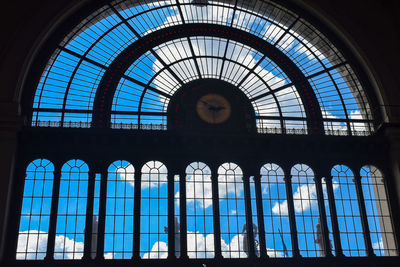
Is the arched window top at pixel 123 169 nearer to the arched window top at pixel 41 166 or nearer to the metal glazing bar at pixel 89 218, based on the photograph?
the metal glazing bar at pixel 89 218

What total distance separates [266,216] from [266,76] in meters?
7.91

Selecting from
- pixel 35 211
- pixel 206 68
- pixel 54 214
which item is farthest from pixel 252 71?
pixel 35 211

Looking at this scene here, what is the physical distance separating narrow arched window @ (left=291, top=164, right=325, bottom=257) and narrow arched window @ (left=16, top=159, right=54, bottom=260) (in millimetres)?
11731

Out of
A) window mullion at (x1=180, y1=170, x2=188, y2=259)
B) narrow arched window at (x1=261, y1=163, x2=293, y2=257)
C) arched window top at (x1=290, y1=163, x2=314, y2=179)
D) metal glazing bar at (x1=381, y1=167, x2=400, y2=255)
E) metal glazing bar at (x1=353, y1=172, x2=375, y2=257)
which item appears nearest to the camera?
window mullion at (x1=180, y1=170, x2=188, y2=259)

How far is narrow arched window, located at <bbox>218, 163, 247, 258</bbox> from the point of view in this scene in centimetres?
2245

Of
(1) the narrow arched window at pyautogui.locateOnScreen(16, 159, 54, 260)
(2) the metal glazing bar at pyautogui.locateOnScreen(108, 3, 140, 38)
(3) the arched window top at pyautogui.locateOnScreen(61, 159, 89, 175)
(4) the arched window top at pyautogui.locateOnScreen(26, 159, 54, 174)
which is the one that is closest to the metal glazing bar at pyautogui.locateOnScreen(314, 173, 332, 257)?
(3) the arched window top at pyautogui.locateOnScreen(61, 159, 89, 175)

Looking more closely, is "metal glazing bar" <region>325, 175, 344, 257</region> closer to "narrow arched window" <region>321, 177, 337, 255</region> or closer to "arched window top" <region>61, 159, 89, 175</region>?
"narrow arched window" <region>321, 177, 337, 255</region>

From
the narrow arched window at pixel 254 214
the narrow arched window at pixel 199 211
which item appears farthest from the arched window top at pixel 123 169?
the narrow arched window at pixel 254 214

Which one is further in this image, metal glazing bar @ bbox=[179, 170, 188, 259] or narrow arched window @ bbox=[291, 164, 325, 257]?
narrow arched window @ bbox=[291, 164, 325, 257]

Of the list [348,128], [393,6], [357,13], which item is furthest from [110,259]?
[393,6]

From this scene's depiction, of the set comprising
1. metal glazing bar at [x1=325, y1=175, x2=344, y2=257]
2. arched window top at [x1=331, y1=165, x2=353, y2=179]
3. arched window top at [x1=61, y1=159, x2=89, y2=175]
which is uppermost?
arched window top at [x1=61, y1=159, x2=89, y2=175]

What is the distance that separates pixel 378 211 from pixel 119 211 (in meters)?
12.8

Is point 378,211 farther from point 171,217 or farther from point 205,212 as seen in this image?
point 171,217

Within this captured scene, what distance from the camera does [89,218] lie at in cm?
2191
